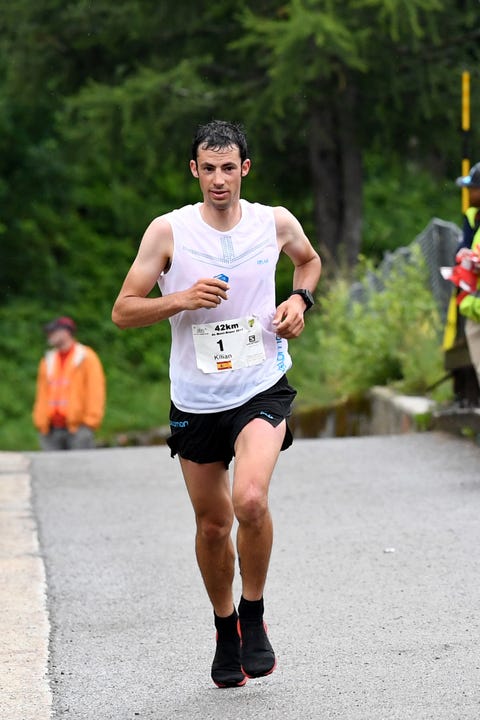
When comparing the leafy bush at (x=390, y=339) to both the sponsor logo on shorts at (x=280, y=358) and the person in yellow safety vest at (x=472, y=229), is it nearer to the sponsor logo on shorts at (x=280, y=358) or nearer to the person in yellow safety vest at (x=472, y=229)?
the person in yellow safety vest at (x=472, y=229)

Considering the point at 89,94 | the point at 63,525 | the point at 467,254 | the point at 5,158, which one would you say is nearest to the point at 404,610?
the point at 63,525

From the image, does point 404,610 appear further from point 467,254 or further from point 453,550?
point 467,254

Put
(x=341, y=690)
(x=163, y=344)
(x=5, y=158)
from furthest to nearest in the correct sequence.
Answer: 1. (x=163, y=344)
2. (x=5, y=158)
3. (x=341, y=690)

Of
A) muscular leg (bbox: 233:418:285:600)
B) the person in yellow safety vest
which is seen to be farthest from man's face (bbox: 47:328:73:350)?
muscular leg (bbox: 233:418:285:600)

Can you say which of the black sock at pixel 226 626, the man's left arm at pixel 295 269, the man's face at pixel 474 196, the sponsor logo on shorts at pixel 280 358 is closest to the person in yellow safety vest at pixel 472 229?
the man's face at pixel 474 196

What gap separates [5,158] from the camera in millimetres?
32781

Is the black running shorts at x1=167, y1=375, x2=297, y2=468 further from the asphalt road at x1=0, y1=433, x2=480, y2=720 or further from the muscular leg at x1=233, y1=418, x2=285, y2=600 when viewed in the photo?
the asphalt road at x1=0, y1=433, x2=480, y2=720

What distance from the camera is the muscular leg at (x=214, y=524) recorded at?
5.73 meters

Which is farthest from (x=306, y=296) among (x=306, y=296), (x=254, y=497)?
(x=254, y=497)

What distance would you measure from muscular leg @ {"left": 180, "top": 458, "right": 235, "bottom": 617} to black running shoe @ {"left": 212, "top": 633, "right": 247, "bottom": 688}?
109 millimetres

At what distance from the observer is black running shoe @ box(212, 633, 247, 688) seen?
567 cm

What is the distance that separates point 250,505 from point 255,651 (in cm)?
49

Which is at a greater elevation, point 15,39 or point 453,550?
point 15,39

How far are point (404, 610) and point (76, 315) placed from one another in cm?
2829
